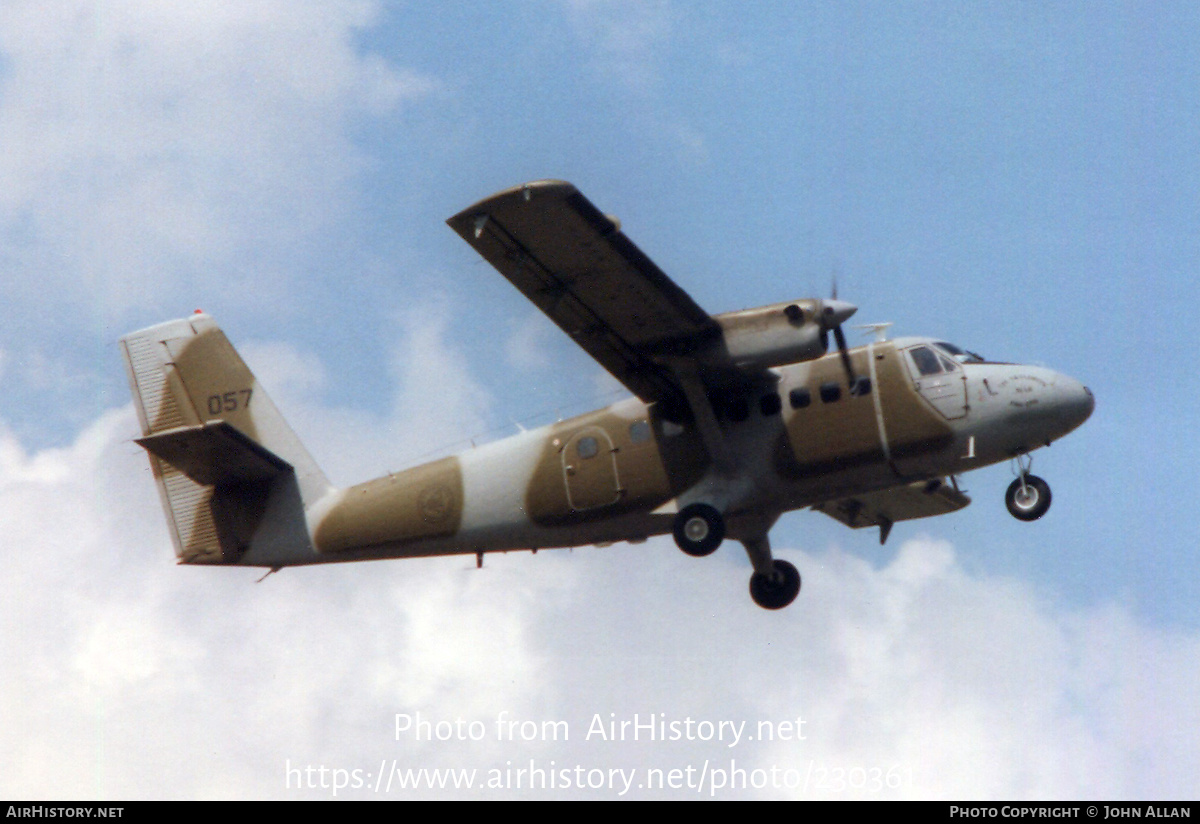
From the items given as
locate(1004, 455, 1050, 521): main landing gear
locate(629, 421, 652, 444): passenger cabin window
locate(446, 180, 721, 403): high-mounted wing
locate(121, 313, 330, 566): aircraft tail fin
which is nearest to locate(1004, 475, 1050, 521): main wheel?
locate(1004, 455, 1050, 521): main landing gear

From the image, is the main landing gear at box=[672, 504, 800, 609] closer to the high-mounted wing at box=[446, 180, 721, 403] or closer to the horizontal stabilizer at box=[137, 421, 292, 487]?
the high-mounted wing at box=[446, 180, 721, 403]

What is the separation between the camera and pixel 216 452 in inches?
846

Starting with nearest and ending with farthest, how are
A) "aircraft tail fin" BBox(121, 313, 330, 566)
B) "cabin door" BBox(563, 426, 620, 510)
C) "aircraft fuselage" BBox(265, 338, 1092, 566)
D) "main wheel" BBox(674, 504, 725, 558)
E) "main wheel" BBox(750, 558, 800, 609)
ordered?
"aircraft fuselage" BBox(265, 338, 1092, 566), "main wheel" BBox(674, 504, 725, 558), "cabin door" BBox(563, 426, 620, 510), "aircraft tail fin" BBox(121, 313, 330, 566), "main wheel" BBox(750, 558, 800, 609)

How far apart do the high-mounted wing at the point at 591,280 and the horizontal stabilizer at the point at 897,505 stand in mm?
4390

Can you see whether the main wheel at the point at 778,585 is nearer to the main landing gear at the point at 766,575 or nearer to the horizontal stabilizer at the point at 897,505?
the main landing gear at the point at 766,575

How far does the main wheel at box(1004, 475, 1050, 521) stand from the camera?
19188 millimetres

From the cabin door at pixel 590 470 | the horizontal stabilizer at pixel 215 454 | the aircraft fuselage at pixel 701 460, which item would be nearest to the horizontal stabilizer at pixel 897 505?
the aircraft fuselage at pixel 701 460

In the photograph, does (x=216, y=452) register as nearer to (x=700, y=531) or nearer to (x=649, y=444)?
(x=649, y=444)

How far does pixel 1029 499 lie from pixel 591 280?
21.4 ft

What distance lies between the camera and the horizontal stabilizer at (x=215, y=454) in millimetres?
20766

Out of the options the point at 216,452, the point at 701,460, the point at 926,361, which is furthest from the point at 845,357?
the point at 216,452

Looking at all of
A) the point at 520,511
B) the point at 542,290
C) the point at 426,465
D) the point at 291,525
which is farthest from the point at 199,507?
the point at 542,290

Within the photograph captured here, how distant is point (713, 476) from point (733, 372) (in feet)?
4.85

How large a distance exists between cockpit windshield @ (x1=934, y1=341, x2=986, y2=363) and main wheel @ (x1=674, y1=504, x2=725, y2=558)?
3.82 meters
